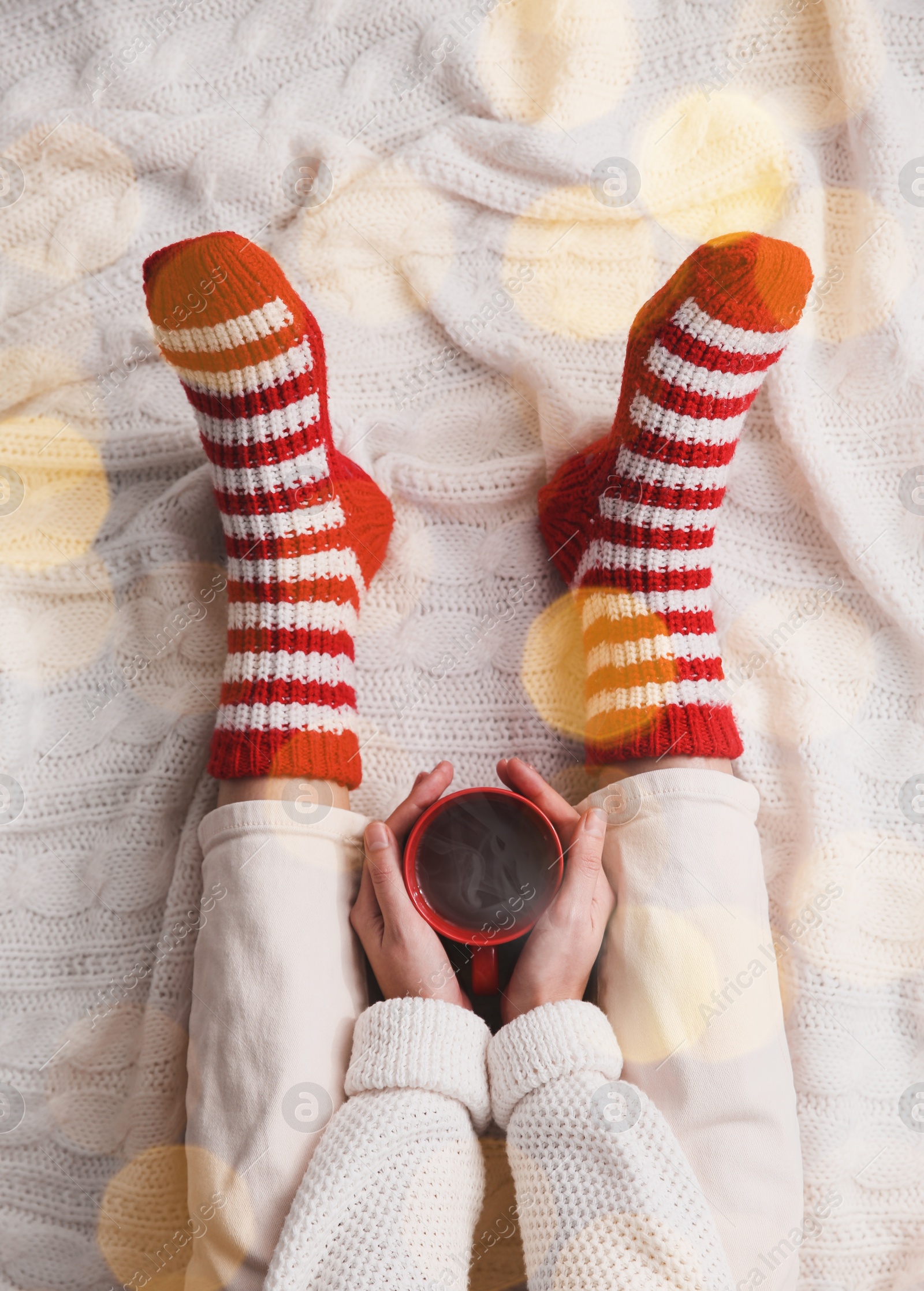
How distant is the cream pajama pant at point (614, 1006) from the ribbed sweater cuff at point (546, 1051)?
4 cm

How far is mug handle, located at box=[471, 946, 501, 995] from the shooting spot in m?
0.74

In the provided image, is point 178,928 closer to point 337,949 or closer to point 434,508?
point 337,949

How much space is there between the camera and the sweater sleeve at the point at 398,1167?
2.02 ft

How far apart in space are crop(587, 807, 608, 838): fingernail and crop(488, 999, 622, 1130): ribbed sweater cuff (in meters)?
0.13

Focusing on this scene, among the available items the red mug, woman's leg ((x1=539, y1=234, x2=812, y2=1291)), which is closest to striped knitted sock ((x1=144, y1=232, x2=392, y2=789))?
the red mug

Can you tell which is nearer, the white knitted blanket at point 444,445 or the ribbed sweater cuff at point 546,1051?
the ribbed sweater cuff at point 546,1051

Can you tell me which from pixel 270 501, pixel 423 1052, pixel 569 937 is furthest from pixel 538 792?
pixel 270 501

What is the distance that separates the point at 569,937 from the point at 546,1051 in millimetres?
89

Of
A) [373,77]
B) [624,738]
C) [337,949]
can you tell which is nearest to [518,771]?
[624,738]

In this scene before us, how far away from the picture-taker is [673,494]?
0.85 metres

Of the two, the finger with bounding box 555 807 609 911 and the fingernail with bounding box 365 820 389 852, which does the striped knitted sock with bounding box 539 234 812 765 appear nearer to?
the finger with bounding box 555 807 609 911

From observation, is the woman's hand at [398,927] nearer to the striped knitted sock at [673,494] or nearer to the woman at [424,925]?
the woman at [424,925]

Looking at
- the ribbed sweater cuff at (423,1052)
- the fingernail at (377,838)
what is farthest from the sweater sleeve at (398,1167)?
the fingernail at (377,838)

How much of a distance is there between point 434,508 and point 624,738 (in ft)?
1.05
